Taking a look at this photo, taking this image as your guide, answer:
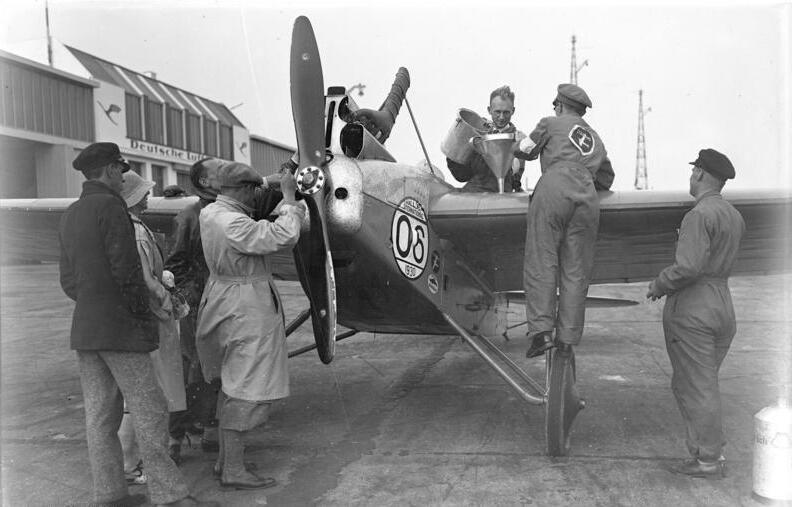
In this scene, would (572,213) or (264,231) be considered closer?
(264,231)

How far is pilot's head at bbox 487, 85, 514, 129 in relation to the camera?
570 cm

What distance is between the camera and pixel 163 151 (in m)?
29.3

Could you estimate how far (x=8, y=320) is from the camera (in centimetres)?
1170

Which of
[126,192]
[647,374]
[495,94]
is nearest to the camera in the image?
A: [126,192]

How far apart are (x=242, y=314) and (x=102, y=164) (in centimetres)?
113

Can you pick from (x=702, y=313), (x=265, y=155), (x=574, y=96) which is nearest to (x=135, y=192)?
(x=574, y=96)

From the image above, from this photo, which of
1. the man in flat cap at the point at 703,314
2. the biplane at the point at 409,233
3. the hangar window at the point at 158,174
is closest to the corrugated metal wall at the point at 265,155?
the hangar window at the point at 158,174

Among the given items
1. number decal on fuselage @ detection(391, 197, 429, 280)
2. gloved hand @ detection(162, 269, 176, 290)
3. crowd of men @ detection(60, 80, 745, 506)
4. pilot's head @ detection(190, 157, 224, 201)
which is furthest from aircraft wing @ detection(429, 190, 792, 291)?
gloved hand @ detection(162, 269, 176, 290)

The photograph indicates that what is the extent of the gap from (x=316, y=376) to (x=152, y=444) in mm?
3833

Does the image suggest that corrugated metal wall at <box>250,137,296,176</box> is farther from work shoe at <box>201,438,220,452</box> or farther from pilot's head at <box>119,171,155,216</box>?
pilot's head at <box>119,171,155,216</box>

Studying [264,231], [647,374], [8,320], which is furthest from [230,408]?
[8,320]

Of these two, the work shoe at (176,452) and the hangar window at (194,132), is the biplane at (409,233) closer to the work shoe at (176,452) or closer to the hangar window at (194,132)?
the work shoe at (176,452)

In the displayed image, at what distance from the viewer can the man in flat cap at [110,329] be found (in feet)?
10.4

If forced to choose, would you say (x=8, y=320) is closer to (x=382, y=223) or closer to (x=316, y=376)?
(x=316, y=376)
